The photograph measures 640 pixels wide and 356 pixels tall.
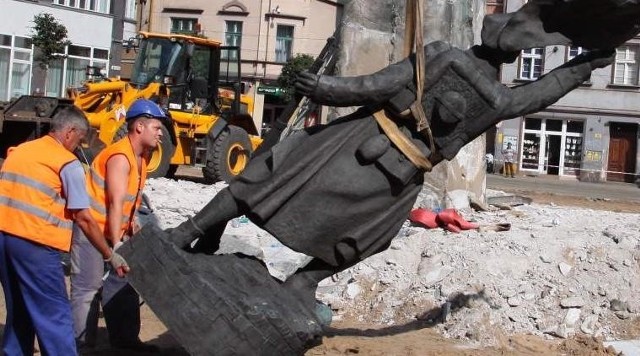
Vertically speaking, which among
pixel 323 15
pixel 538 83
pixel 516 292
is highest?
pixel 323 15

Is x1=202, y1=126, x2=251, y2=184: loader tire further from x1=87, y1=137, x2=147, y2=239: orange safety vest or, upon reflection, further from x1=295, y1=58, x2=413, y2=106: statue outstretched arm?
x1=295, y1=58, x2=413, y2=106: statue outstretched arm

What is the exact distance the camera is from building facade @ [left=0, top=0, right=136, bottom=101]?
117 ft

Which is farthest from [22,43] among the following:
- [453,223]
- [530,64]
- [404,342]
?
[404,342]

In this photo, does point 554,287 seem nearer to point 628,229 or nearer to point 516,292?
point 516,292

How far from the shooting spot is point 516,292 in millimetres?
7848

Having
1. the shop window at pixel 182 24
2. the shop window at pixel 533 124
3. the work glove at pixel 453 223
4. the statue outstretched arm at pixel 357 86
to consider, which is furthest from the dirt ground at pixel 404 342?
the shop window at pixel 182 24

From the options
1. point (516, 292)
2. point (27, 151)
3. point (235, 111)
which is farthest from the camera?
point (235, 111)

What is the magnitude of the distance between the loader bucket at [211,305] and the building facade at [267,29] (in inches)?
1470

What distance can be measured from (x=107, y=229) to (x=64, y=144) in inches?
30.0

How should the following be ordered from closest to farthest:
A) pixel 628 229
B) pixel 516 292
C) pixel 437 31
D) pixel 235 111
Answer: pixel 516 292
pixel 628 229
pixel 437 31
pixel 235 111

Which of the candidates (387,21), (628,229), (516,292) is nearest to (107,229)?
(516,292)

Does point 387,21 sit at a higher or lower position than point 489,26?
higher

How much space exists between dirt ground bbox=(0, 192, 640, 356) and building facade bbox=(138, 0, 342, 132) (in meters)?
35.3

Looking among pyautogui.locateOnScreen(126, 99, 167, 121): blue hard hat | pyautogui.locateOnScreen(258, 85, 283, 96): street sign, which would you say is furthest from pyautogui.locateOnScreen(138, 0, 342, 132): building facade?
pyautogui.locateOnScreen(126, 99, 167, 121): blue hard hat
